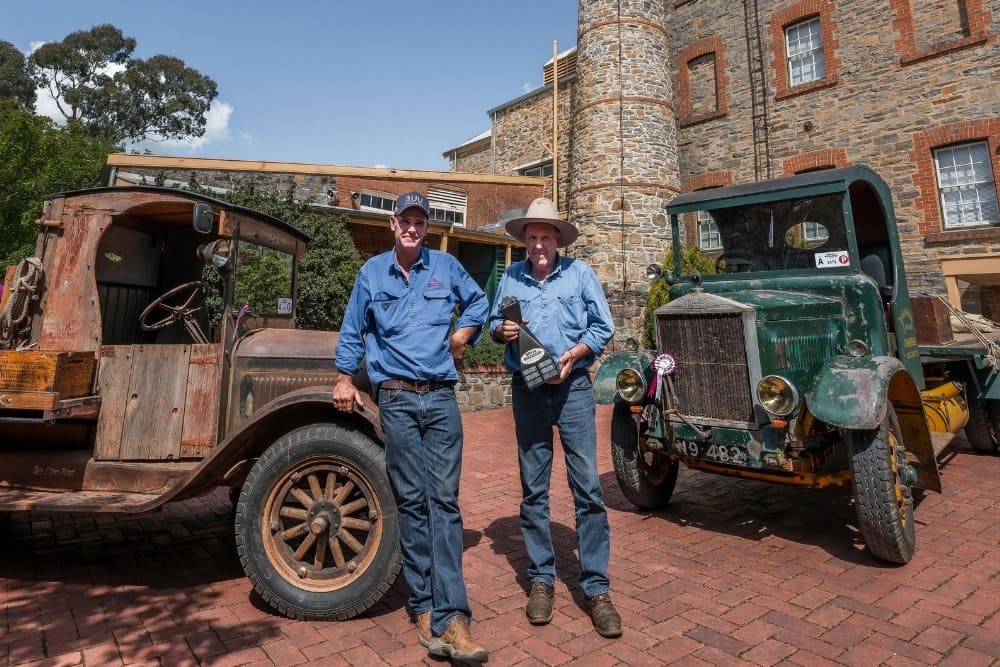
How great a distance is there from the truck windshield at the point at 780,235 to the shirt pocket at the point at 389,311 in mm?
3204

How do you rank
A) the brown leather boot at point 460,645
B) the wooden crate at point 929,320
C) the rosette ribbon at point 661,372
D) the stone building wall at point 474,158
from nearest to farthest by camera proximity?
the brown leather boot at point 460,645
the rosette ribbon at point 661,372
the wooden crate at point 929,320
the stone building wall at point 474,158

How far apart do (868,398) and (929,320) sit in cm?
318

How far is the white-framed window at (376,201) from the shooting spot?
1509 centimetres

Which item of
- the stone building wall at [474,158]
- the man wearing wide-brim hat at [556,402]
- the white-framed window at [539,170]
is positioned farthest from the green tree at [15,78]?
the man wearing wide-brim hat at [556,402]

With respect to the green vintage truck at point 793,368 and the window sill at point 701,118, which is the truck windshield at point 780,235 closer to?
the green vintage truck at point 793,368

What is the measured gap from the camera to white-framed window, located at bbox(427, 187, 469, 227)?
54.2 feet

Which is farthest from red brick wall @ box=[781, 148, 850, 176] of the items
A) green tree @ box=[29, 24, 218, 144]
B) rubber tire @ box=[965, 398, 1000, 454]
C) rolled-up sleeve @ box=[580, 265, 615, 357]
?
green tree @ box=[29, 24, 218, 144]

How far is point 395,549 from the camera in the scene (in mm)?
2678

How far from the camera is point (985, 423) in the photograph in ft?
19.9

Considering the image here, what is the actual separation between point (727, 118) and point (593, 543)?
1442 cm

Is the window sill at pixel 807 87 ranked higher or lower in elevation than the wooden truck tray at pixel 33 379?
higher

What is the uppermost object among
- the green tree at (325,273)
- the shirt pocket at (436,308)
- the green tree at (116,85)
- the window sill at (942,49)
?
the green tree at (116,85)

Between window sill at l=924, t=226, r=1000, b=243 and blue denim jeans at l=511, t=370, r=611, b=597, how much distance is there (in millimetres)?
11715

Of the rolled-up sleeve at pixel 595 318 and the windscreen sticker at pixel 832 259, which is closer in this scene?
the rolled-up sleeve at pixel 595 318
